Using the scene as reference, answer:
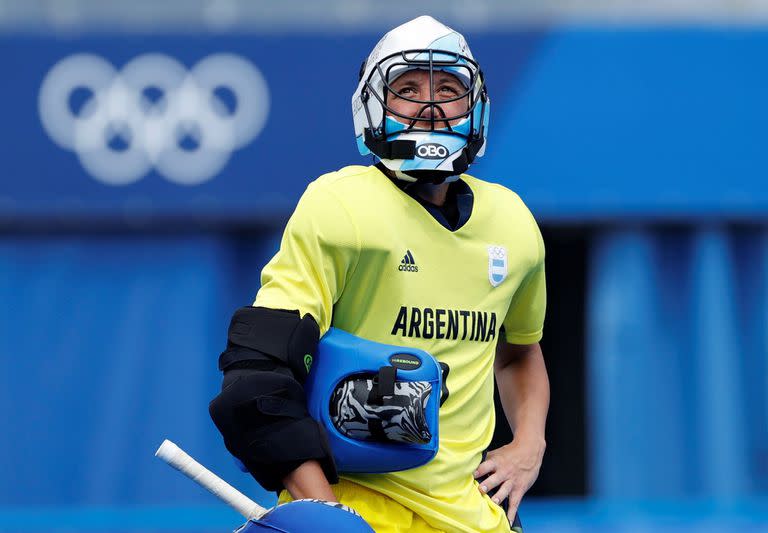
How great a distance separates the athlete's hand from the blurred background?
4802mm

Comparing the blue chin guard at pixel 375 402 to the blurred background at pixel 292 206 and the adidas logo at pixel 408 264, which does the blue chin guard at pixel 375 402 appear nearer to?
the adidas logo at pixel 408 264

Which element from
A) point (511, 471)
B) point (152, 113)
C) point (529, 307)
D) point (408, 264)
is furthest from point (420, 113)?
point (152, 113)

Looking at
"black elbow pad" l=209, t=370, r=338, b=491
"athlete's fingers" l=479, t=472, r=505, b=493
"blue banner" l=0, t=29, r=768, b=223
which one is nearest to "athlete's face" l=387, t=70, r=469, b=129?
"black elbow pad" l=209, t=370, r=338, b=491

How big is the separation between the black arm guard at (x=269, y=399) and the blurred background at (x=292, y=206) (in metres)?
5.51

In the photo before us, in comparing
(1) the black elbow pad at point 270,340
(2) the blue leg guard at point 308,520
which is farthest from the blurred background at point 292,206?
(2) the blue leg guard at point 308,520

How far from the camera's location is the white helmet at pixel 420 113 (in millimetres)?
3357

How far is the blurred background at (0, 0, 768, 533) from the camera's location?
870cm

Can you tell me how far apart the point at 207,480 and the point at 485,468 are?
81 centimetres

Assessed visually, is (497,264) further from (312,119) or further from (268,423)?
(312,119)

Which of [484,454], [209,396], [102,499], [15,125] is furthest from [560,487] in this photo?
[484,454]

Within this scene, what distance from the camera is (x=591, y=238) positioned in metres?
9.09

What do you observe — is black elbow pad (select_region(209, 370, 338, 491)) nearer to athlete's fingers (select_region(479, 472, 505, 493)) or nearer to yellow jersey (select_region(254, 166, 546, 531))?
yellow jersey (select_region(254, 166, 546, 531))

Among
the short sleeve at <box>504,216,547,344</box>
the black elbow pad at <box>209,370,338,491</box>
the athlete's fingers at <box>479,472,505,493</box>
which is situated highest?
the short sleeve at <box>504,216,547,344</box>

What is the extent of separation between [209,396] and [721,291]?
3.40 metres
